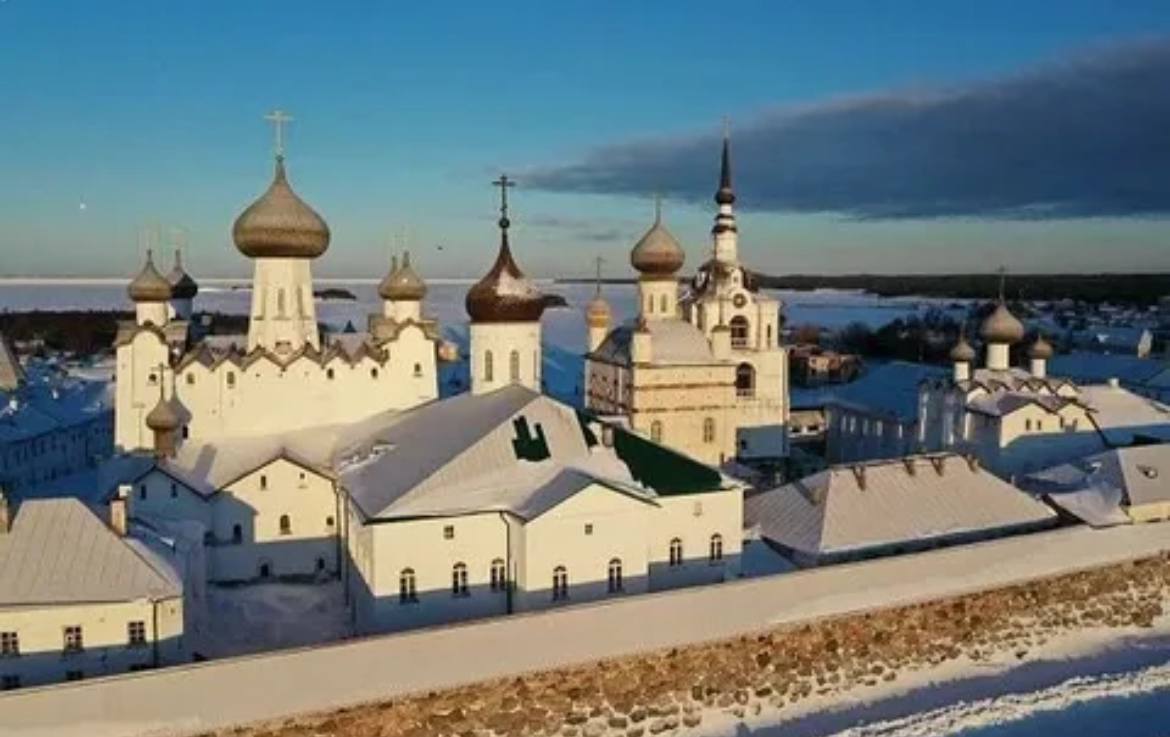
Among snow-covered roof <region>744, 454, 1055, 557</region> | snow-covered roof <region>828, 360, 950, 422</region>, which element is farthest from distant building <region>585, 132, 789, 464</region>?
snow-covered roof <region>744, 454, 1055, 557</region>

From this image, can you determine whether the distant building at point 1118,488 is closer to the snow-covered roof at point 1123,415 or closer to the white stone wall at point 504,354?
the snow-covered roof at point 1123,415

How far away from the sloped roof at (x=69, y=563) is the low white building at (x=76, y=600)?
0.03ft

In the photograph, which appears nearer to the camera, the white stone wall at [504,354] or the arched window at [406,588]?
the arched window at [406,588]

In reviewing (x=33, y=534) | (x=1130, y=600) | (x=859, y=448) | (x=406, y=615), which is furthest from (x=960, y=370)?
(x=33, y=534)

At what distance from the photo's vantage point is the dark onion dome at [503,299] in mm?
17891

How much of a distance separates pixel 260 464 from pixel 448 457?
14.2ft

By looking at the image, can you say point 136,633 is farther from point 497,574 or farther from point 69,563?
point 497,574

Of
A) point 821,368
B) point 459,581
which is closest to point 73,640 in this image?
point 459,581

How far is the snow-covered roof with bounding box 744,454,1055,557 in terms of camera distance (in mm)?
15023

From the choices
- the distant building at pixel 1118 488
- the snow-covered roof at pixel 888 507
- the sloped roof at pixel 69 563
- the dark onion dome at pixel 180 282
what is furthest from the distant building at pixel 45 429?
the distant building at pixel 1118 488

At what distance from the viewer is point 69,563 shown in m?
11.3

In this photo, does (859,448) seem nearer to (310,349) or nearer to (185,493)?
(310,349)

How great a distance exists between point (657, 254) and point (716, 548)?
35.1 ft

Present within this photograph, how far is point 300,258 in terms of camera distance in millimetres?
19438
